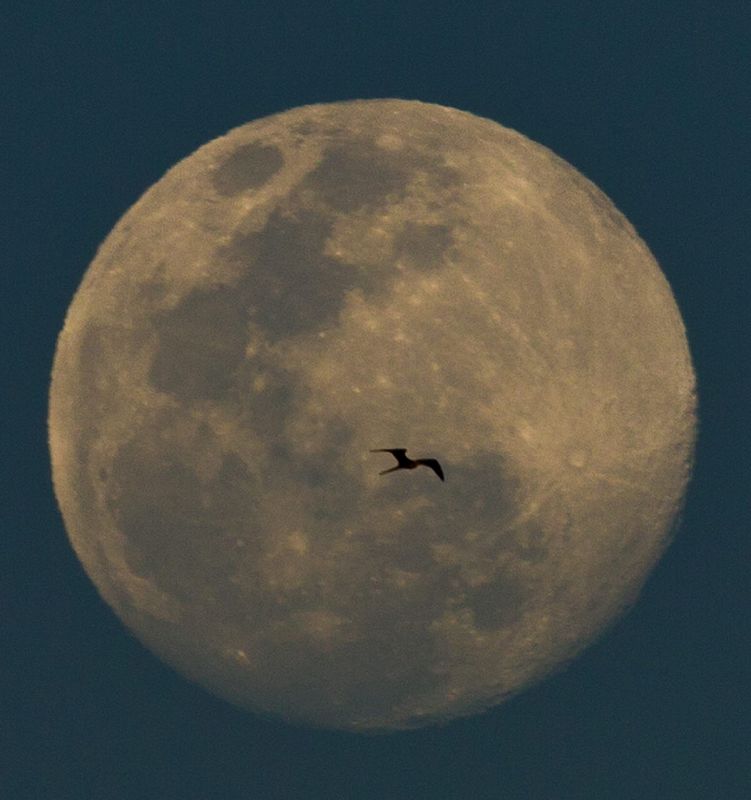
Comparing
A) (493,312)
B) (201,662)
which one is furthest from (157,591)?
(493,312)

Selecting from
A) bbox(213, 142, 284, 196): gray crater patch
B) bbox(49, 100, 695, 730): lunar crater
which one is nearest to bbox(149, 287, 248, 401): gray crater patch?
bbox(49, 100, 695, 730): lunar crater

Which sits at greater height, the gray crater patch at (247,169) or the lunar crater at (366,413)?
the gray crater patch at (247,169)

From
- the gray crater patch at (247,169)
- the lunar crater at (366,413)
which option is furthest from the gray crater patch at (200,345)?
the gray crater patch at (247,169)

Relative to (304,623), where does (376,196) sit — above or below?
above

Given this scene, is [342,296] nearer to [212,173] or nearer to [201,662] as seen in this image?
[212,173]

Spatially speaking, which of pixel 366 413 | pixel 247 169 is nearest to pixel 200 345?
pixel 366 413

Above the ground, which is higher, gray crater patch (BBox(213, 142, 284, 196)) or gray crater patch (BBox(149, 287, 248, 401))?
gray crater patch (BBox(213, 142, 284, 196))

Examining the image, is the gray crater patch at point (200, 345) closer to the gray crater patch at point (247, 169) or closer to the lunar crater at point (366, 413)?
the lunar crater at point (366, 413)

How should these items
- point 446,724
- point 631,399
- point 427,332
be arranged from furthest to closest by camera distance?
1. point 446,724
2. point 631,399
3. point 427,332

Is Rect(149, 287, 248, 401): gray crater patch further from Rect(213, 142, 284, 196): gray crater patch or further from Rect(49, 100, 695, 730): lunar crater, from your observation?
Rect(213, 142, 284, 196): gray crater patch

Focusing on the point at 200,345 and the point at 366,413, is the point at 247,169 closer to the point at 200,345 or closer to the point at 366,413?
the point at 200,345

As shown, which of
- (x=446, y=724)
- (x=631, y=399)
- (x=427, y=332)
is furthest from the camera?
(x=446, y=724)
